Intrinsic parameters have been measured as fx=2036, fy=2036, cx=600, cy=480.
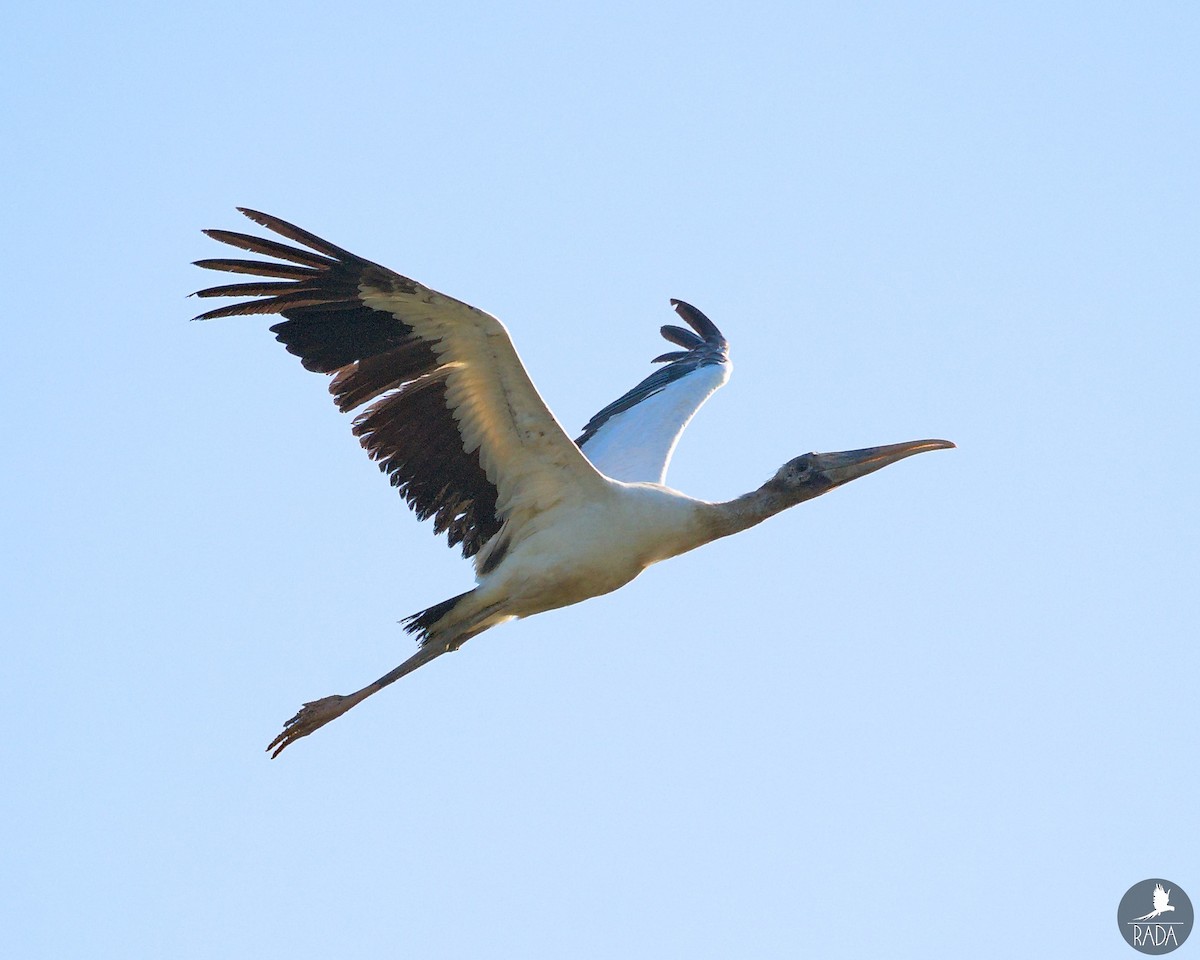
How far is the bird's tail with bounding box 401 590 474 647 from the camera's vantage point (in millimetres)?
13023

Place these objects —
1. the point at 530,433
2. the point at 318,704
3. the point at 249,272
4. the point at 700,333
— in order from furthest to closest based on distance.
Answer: the point at 700,333
the point at 318,704
the point at 530,433
the point at 249,272

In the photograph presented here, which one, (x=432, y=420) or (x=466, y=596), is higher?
(x=432, y=420)

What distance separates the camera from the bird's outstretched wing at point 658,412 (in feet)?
48.3

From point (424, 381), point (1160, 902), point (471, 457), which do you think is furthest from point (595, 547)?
point (1160, 902)

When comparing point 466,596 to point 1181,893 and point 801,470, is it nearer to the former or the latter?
point 801,470

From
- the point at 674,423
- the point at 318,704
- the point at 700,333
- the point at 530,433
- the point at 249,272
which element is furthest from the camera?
the point at 700,333

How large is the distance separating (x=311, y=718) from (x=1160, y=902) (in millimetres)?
6708

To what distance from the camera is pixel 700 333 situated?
60.2 feet

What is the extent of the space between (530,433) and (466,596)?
50.3 inches

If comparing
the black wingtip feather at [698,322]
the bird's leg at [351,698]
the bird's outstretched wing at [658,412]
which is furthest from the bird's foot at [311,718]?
the black wingtip feather at [698,322]

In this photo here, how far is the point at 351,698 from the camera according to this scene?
13219mm

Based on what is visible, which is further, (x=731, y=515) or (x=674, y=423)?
(x=674, y=423)

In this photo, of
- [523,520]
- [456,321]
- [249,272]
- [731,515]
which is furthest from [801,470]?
[249,272]

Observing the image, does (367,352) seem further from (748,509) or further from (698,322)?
(698,322)
